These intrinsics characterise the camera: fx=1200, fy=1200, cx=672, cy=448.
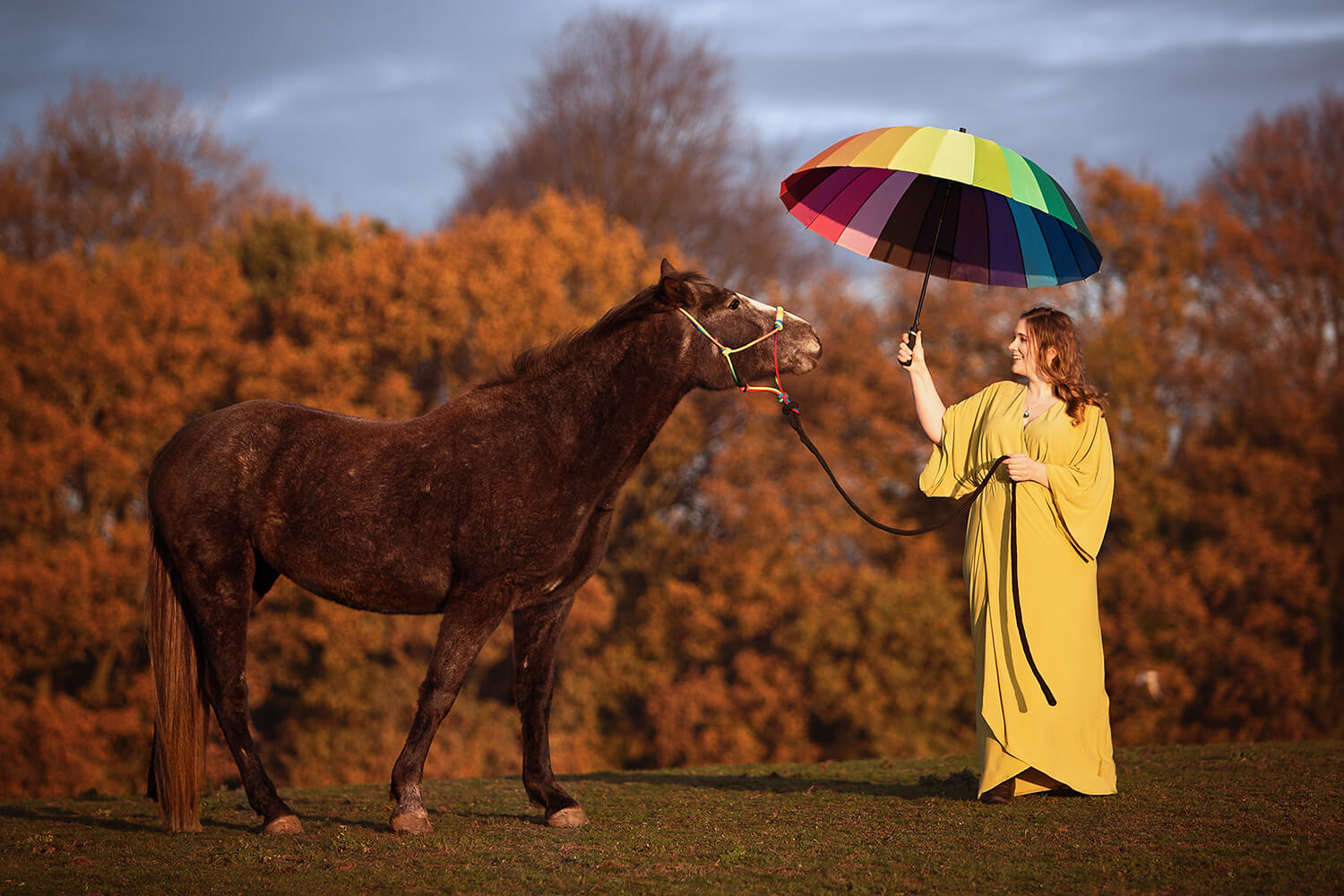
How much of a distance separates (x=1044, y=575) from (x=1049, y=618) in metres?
0.25

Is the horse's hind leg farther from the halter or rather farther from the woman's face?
the woman's face

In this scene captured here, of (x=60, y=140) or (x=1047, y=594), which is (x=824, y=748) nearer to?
(x=1047, y=594)

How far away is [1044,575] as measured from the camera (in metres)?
6.96

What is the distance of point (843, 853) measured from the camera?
5.70 metres

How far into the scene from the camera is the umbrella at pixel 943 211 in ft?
21.7

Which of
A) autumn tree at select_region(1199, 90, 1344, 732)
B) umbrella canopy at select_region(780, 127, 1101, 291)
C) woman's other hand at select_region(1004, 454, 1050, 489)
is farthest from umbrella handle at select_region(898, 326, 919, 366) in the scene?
autumn tree at select_region(1199, 90, 1344, 732)

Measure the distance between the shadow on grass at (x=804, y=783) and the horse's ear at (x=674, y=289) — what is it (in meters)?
3.39

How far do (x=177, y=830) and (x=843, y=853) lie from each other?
3707mm

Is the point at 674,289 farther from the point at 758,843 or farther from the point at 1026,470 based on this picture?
the point at 758,843

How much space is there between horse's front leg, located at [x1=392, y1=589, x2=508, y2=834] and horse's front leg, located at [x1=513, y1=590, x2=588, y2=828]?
0.48 m

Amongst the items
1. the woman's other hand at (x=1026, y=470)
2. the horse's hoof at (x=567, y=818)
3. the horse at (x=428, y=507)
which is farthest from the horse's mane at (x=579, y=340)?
the horse's hoof at (x=567, y=818)

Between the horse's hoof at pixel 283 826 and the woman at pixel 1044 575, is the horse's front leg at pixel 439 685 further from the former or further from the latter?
the woman at pixel 1044 575

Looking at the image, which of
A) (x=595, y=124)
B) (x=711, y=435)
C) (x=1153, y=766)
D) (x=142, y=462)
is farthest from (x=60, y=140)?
(x=1153, y=766)

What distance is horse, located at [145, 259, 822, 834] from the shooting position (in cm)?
648
